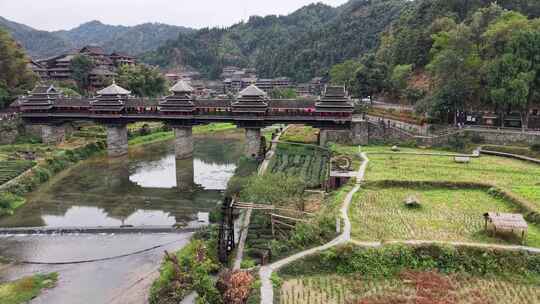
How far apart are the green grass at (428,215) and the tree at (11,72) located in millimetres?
48826

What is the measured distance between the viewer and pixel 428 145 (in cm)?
3797

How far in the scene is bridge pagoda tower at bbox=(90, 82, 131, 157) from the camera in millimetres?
44781

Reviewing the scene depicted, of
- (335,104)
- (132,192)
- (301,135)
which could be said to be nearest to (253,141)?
(301,135)

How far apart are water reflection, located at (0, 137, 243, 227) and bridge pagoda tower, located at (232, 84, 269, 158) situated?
3.51 metres

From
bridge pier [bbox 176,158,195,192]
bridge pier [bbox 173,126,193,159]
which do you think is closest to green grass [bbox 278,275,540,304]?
bridge pier [bbox 176,158,195,192]

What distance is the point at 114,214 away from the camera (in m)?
29.6

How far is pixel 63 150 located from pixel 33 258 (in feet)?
76.7

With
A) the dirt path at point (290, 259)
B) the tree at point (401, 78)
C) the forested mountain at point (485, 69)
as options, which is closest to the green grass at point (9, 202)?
the dirt path at point (290, 259)

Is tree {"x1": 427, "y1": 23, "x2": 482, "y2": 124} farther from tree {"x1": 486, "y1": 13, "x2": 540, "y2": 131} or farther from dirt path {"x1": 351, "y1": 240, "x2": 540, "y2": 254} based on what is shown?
dirt path {"x1": 351, "y1": 240, "x2": 540, "y2": 254}

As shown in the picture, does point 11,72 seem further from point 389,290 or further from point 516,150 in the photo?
point 516,150

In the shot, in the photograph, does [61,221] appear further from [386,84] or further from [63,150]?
[386,84]

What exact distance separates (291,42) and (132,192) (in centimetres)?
9805

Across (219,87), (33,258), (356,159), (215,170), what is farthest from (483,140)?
(219,87)

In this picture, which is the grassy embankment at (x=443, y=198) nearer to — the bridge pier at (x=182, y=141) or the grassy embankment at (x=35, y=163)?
the bridge pier at (x=182, y=141)
